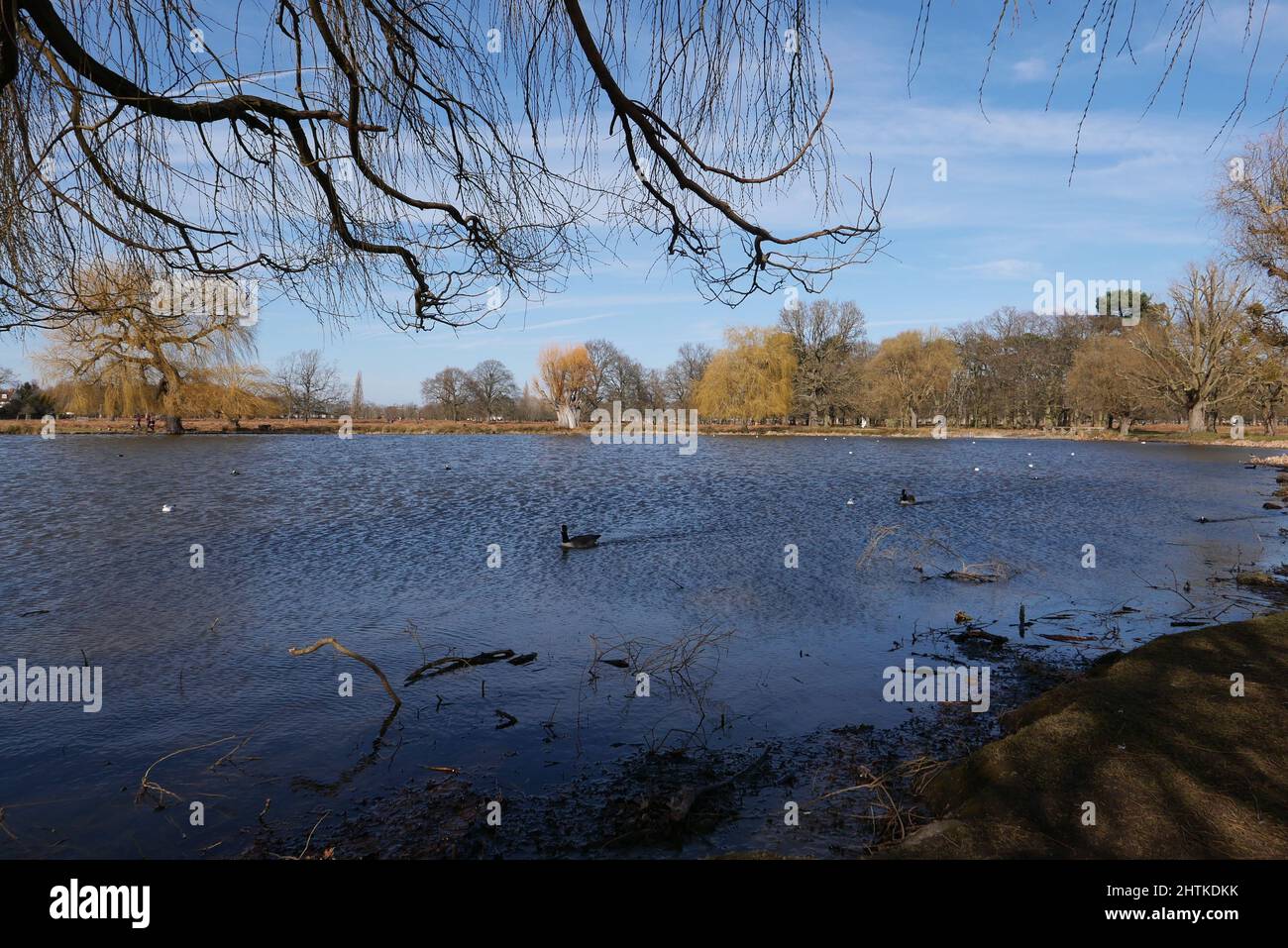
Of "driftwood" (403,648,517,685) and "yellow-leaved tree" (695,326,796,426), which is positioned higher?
"yellow-leaved tree" (695,326,796,426)

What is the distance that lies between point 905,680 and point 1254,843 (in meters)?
4.46

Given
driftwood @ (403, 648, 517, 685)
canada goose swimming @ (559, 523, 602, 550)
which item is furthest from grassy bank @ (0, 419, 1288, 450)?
driftwood @ (403, 648, 517, 685)

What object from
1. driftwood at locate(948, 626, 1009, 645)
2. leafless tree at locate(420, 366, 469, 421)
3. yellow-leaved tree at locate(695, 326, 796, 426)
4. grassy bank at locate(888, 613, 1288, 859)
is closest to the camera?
grassy bank at locate(888, 613, 1288, 859)

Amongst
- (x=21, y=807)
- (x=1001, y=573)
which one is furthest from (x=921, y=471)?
(x=21, y=807)

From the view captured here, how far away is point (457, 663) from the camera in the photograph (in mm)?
8148

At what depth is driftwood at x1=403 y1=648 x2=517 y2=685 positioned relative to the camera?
784cm

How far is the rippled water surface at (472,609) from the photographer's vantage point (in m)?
5.96

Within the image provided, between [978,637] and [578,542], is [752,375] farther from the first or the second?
[978,637]

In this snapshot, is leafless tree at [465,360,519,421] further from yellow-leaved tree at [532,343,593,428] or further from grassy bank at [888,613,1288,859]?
grassy bank at [888,613,1288,859]

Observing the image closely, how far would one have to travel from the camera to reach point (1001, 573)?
1279cm

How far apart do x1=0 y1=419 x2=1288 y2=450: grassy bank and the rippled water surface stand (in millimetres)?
34888

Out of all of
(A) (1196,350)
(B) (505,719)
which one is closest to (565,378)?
(A) (1196,350)

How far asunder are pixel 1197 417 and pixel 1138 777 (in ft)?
208
